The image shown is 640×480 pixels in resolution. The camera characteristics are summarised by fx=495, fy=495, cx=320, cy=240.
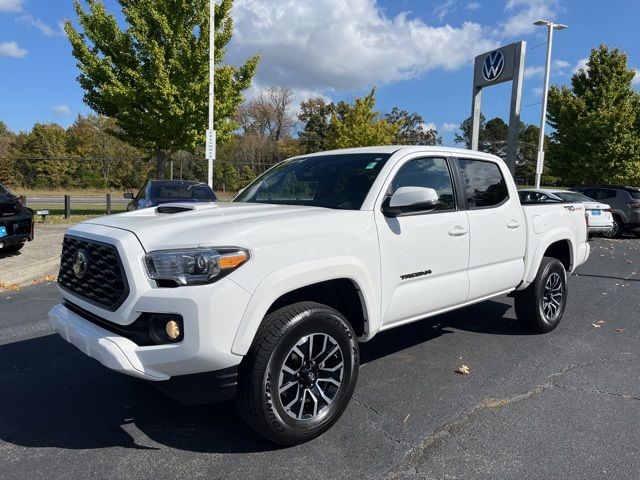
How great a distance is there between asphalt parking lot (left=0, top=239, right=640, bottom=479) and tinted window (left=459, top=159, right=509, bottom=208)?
1452mm

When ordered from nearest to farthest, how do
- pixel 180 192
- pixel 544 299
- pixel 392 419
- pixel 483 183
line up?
pixel 392 419 → pixel 483 183 → pixel 544 299 → pixel 180 192

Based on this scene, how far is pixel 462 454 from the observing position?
9.60ft

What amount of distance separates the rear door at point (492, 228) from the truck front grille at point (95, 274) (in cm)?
275

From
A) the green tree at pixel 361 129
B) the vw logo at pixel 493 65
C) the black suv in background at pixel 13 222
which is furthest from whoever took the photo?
the green tree at pixel 361 129

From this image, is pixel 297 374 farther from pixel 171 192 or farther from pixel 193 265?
pixel 171 192

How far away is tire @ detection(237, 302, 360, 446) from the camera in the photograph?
274cm

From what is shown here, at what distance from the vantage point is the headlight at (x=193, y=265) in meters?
2.60

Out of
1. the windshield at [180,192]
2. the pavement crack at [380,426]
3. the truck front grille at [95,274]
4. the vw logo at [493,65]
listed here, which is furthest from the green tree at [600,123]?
the truck front grille at [95,274]

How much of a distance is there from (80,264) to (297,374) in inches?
59.7

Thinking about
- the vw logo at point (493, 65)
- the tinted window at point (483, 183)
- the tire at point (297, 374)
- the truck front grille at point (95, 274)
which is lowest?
the tire at point (297, 374)

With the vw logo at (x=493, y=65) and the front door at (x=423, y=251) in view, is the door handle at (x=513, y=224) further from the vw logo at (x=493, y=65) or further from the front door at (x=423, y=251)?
the vw logo at (x=493, y=65)

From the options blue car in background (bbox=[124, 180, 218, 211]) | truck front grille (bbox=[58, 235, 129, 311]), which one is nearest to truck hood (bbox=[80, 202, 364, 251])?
truck front grille (bbox=[58, 235, 129, 311])

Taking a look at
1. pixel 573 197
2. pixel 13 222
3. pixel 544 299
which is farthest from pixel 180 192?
pixel 573 197

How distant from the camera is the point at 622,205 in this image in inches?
648
